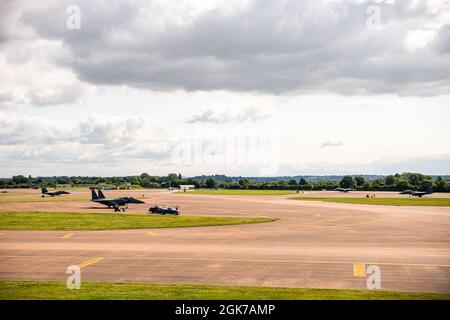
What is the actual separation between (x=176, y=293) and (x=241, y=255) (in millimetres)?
10693

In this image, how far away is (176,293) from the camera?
745 inches

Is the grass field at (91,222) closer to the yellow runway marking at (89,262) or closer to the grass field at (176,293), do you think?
the yellow runway marking at (89,262)

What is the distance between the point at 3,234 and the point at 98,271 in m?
20.6

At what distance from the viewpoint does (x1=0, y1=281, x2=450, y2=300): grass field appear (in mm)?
18141

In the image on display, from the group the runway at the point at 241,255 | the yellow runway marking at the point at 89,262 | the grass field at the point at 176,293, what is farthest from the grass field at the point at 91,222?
the grass field at the point at 176,293

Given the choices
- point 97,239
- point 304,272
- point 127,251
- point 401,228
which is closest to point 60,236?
point 97,239

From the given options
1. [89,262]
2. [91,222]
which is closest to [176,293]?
[89,262]

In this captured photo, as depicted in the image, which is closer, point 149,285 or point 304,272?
point 149,285

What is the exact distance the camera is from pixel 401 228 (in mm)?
45438

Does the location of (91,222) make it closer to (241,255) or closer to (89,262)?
(89,262)

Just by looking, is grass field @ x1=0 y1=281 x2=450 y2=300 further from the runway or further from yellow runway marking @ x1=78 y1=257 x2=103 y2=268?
yellow runway marking @ x1=78 y1=257 x2=103 y2=268

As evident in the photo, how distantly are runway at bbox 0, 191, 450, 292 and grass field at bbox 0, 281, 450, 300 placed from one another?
1.36 m

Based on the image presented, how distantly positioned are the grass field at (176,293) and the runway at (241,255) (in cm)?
136

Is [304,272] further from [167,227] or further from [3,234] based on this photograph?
[3,234]
